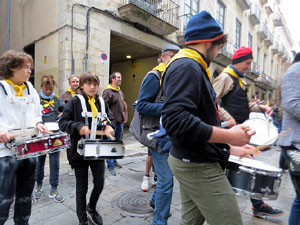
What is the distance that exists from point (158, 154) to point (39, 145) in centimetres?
122

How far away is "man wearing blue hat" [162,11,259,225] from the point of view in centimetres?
114

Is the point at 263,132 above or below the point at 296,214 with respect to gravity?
above

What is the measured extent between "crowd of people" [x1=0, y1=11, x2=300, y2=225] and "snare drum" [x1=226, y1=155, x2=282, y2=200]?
26cm

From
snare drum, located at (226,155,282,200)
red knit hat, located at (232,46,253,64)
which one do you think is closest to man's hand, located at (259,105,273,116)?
red knit hat, located at (232,46,253,64)

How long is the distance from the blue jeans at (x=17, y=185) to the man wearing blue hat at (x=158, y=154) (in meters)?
1.27

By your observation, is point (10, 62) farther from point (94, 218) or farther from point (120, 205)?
point (120, 205)

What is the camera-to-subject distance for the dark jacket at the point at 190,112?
1.13 m

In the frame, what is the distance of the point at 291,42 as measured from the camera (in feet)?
132

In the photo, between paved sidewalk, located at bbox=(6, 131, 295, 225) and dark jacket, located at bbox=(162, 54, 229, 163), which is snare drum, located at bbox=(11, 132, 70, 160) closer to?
paved sidewalk, located at bbox=(6, 131, 295, 225)

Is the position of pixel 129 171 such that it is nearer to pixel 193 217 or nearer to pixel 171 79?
pixel 193 217

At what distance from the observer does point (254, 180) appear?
5.36 ft

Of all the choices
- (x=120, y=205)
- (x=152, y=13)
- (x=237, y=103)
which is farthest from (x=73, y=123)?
(x=152, y=13)

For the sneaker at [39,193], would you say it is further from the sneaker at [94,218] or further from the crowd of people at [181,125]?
the sneaker at [94,218]

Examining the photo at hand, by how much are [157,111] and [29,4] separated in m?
8.68
